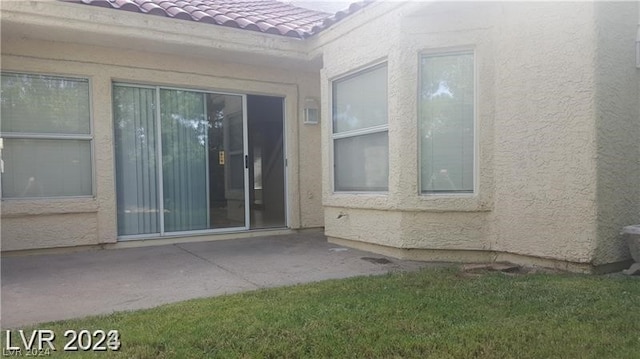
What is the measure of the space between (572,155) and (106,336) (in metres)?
4.92

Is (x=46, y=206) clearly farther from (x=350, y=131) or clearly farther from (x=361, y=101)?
(x=361, y=101)

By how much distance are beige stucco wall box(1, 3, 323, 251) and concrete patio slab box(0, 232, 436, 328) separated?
0.40 metres

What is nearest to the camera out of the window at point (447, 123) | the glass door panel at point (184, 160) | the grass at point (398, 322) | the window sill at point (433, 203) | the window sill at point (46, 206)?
the grass at point (398, 322)

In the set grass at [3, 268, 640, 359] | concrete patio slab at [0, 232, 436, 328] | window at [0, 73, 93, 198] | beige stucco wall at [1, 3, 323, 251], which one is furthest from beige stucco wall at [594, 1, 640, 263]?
window at [0, 73, 93, 198]

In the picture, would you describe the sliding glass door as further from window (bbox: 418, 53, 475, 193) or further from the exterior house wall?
window (bbox: 418, 53, 475, 193)

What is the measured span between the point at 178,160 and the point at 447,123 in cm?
454

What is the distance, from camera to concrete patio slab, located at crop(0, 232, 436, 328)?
4191mm

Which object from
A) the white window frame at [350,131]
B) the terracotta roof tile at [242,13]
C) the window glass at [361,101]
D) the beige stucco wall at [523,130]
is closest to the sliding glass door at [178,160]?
the terracotta roof tile at [242,13]

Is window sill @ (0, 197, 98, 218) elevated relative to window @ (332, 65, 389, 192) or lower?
lower

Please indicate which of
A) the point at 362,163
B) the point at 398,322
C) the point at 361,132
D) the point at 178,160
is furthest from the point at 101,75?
the point at 398,322

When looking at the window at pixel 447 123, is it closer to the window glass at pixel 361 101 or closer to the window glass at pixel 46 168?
the window glass at pixel 361 101

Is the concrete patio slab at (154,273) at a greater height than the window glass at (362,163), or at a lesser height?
lesser

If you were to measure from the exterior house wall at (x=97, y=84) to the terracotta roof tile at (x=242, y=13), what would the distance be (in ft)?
2.75

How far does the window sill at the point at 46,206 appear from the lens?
21.1 feet
